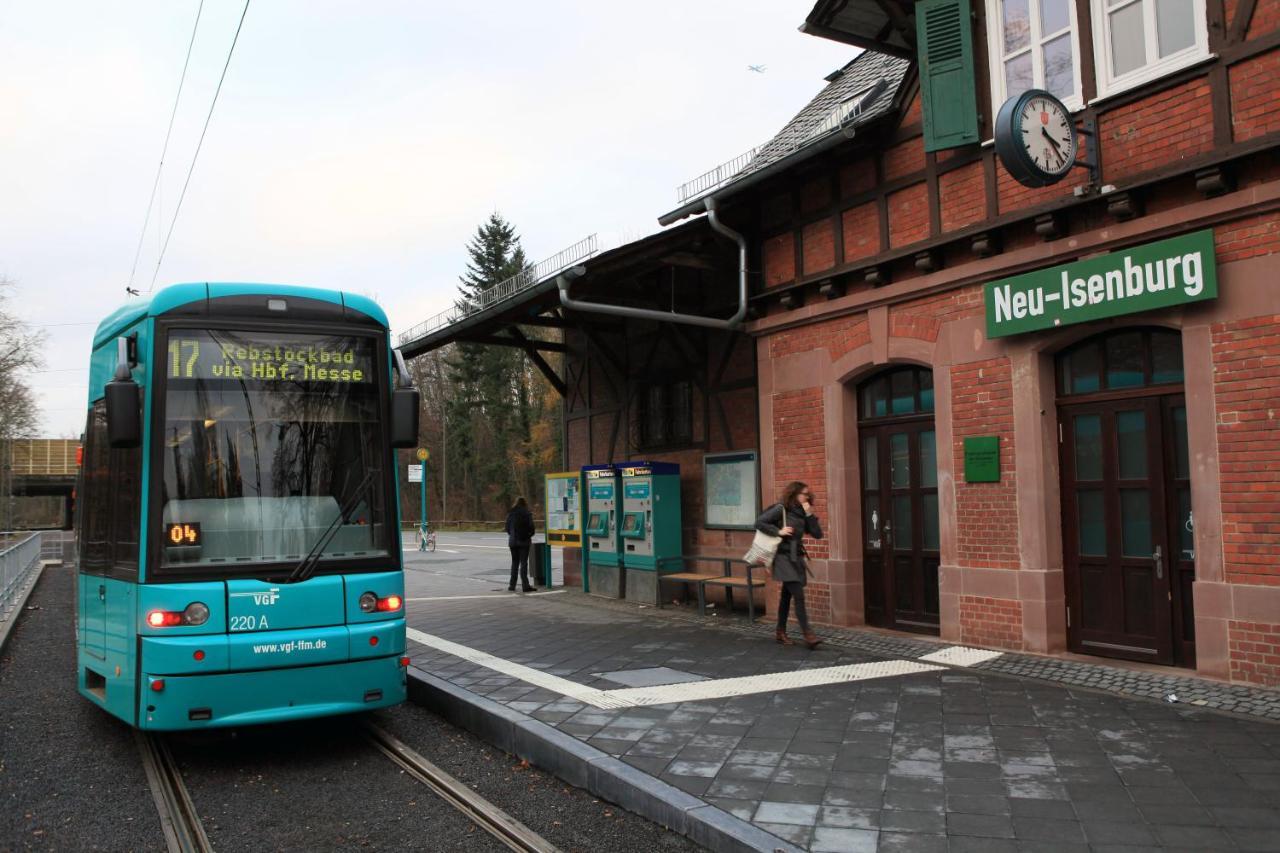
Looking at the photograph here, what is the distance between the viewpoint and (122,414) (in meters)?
5.73

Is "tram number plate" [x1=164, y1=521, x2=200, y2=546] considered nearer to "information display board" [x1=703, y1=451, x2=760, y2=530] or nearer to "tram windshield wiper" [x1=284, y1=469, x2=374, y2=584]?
"tram windshield wiper" [x1=284, y1=469, x2=374, y2=584]

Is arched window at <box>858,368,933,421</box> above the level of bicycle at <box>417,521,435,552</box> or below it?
above

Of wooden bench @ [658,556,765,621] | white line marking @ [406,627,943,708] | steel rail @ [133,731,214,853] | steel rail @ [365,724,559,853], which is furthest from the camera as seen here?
wooden bench @ [658,556,765,621]

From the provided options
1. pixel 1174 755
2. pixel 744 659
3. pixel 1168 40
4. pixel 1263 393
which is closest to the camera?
pixel 1174 755

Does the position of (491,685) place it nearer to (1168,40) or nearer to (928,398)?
(928,398)

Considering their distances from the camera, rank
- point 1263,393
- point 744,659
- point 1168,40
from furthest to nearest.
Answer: point 744,659
point 1168,40
point 1263,393


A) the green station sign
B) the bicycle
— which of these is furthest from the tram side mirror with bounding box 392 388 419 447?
the bicycle

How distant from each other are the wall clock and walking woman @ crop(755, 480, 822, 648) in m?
3.80

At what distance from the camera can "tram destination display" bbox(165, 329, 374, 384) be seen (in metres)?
6.23

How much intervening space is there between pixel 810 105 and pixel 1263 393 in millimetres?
8498

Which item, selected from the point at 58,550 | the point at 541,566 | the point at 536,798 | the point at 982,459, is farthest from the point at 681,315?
the point at 58,550

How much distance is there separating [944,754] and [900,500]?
490cm

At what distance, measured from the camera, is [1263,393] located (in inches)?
277

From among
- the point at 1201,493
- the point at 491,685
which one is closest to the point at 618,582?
the point at 491,685
